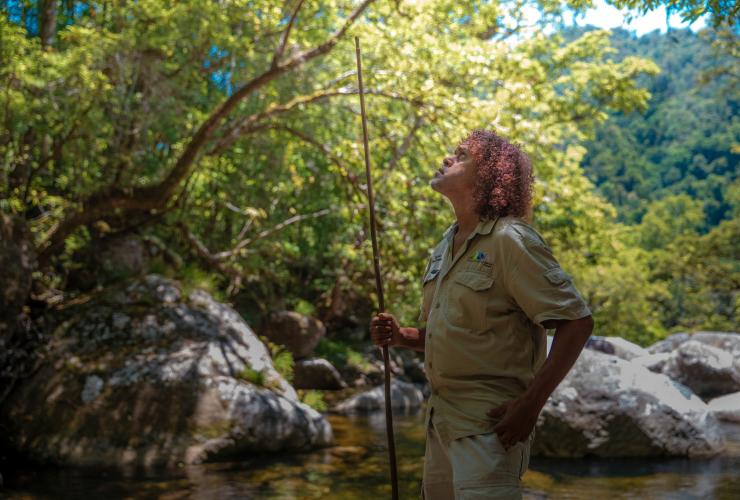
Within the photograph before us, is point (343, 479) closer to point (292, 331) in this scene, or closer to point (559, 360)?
point (559, 360)

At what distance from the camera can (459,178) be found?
9.22 ft

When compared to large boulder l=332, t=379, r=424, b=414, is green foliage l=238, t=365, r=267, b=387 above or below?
above

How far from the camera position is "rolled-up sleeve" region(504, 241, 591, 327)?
2369 millimetres

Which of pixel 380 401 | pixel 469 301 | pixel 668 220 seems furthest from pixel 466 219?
pixel 668 220

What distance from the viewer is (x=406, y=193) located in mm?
9312

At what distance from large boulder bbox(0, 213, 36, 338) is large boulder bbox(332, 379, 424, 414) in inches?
233

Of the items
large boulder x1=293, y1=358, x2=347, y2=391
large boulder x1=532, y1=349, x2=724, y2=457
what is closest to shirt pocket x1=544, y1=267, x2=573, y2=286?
large boulder x1=532, y1=349, x2=724, y2=457

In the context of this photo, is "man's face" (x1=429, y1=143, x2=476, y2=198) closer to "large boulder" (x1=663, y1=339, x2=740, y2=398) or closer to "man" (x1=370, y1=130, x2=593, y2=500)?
"man" (x1=370, y1=130, x2=593, y2=500)

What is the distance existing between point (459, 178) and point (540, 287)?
1.92 ft

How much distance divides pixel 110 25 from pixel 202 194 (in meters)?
2.86

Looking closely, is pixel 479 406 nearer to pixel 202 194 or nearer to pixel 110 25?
pixel 110 25

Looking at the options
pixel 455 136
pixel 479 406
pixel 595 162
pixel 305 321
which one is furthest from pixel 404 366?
pixel 595 162

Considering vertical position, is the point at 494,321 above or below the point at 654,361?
below

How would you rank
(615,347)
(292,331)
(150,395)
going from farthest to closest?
(292,331) < (615,347) < (150,395)
